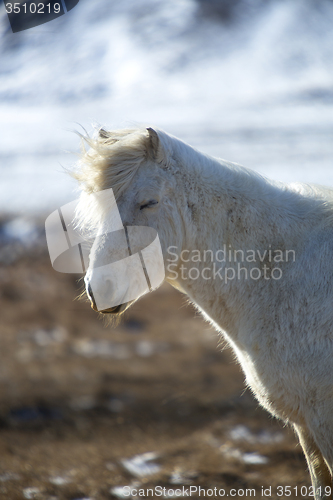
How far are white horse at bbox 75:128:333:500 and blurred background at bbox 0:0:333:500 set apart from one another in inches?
14.2

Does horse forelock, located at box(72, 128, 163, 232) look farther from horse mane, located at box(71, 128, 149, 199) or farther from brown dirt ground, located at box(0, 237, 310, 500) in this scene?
brown dirt ground, located at box(0, 237, 310, 500)

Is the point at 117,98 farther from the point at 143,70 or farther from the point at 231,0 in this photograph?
the point at 231,0

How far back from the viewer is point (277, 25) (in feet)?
75.5

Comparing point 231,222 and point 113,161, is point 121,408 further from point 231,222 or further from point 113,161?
point 113,161

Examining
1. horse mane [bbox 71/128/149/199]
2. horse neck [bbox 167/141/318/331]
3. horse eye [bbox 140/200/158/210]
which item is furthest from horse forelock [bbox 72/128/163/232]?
horse neck [bbox 167/141/318/331]

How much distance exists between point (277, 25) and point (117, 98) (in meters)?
13.0

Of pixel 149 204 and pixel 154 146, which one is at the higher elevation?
pixel 154 146

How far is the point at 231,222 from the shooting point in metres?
1.90

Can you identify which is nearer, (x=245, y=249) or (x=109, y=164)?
(x=109, y=164)

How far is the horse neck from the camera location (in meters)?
1.86

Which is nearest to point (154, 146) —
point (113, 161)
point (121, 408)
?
point (113, 161)

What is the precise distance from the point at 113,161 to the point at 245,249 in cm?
84

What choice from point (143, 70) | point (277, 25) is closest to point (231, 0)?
point (277, 25)

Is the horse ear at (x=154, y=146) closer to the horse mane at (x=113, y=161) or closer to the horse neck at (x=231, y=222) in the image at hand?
the horse mane at (x=113, y=161)
